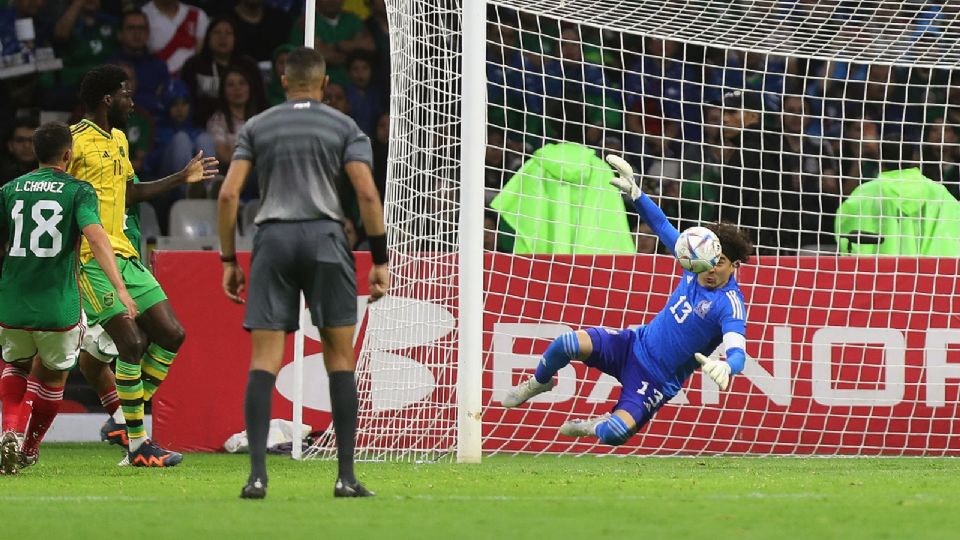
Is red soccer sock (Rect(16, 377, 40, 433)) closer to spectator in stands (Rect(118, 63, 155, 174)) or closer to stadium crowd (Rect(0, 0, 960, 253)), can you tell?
stadium crowd (Rect(0, 0, 960, 253))

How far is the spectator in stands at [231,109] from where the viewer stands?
14.3 meters

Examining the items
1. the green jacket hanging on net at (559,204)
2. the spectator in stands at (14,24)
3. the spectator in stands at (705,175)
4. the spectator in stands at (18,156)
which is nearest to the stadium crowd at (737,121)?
the spectator in stands at (705,175)

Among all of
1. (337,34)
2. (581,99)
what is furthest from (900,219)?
(337,34)

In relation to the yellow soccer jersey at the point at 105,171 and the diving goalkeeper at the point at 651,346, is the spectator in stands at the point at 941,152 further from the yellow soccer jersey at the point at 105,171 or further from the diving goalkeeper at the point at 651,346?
the yellow soccer jersey at the point at 105,171

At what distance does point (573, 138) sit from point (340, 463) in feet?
20.0

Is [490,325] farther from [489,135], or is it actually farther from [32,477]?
[32,477]

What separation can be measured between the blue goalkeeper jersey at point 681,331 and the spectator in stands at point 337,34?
245 inches

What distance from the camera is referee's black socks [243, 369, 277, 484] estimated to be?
20.7 ft

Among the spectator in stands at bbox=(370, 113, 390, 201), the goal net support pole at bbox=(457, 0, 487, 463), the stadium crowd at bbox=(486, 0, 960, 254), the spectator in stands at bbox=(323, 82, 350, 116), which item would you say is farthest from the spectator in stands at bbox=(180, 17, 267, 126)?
the goal net support pole at bbox=(457, 0, 487, 463)

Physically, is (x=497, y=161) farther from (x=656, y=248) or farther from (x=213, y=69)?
(x=213, y=69)

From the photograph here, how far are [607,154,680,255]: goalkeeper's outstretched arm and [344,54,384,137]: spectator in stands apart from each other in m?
5.57

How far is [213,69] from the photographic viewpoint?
1452 cm

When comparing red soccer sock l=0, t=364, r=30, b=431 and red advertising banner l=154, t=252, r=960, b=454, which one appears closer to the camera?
red soccer sock l=0, t=364, r=30, b=431

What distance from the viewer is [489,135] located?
1134 cm
